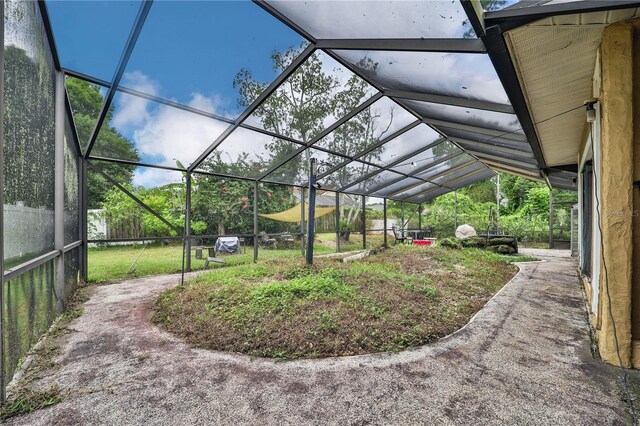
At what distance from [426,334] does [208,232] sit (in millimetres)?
8406

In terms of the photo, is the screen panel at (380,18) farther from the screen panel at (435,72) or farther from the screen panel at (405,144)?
the screen panel at (405,144)

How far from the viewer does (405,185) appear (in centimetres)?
1012

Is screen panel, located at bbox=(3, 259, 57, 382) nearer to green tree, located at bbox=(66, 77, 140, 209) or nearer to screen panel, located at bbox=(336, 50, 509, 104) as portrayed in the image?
green tree, located at bbox=(66, 77, 140, 209)

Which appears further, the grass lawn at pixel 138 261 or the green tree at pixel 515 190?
the green tree at pixel 515 190

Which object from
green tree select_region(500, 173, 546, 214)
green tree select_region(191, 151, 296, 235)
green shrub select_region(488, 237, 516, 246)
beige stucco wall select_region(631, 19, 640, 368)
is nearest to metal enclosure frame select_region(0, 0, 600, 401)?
beige stucco wall select_region(631, 19, 640, 368)

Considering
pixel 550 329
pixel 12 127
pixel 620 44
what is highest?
pixel 620 44

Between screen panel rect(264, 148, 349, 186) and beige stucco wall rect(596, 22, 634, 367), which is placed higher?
screen panel rect(264, 148, 349, 186)

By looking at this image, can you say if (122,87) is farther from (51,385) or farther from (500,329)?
(500,329)

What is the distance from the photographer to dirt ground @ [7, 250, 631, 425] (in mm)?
1567

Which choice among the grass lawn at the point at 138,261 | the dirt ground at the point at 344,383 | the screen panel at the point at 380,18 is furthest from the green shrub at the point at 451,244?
the screen panel at the point at 380,18

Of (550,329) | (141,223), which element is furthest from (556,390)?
(141,223)

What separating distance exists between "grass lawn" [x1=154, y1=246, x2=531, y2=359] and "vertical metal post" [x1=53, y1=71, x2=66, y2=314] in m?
1.07

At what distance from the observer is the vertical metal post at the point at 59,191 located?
3227 mm

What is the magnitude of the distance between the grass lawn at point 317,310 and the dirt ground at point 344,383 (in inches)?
6.3
